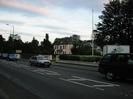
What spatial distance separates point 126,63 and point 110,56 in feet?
6.81

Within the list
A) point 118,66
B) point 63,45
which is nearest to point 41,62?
point 118,66

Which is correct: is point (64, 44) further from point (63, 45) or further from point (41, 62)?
point (41, 62)

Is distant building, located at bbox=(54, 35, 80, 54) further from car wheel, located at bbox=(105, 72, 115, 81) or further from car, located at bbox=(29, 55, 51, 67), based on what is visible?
car wheel, located at bbox=(105, 72, 115, 81)

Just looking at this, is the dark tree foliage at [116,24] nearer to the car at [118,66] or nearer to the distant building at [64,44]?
the car at [118,66]

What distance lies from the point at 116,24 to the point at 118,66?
60976mm

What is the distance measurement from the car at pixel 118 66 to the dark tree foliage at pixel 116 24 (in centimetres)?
5488

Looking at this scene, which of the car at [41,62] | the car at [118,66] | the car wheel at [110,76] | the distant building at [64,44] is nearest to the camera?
the car at [118,66]

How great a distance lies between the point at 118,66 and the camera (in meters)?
20.4

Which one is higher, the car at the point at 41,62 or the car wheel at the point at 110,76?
the car at the point at 41,62

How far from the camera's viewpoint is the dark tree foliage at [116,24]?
77.3 meters

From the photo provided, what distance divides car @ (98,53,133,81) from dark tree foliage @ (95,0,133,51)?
54878 mm

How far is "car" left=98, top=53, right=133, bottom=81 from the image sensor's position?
1957 centimetres

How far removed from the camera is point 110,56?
855 inches

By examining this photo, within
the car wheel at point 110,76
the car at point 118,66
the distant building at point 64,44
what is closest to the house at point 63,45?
the distant building at point 64,44
